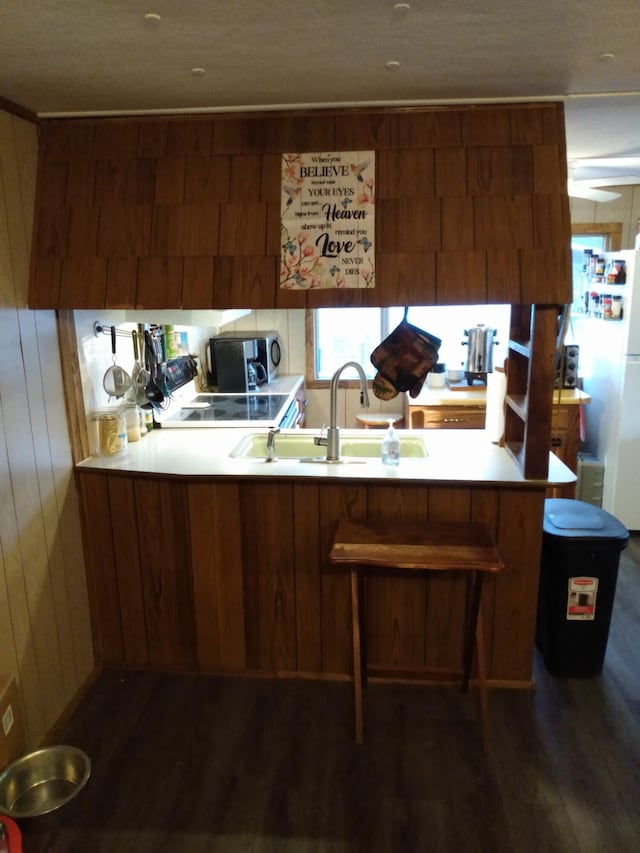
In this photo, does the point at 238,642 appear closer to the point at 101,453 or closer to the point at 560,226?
the point at 101,453

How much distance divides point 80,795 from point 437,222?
2.26m

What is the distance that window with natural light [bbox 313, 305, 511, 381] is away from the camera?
200 inches

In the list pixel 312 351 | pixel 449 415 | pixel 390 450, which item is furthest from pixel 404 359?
pixel 312 351

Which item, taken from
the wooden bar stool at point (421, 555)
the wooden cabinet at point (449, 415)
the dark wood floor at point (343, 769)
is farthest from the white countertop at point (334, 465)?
the wooden cabinet at point (449, 415)

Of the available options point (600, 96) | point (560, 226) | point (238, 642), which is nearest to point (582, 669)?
point (238, 642)

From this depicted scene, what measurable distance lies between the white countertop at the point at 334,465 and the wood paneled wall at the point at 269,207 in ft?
2.12

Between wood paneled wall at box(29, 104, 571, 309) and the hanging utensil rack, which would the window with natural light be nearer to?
the hanging utensil rack

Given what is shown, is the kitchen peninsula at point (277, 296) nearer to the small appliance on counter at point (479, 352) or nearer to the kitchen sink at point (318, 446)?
the kitchen sink at point (318, 446)

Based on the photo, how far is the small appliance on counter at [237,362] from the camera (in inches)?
166

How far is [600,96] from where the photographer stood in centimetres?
216

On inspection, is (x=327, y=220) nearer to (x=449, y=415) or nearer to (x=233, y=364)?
(x=233, y=364)

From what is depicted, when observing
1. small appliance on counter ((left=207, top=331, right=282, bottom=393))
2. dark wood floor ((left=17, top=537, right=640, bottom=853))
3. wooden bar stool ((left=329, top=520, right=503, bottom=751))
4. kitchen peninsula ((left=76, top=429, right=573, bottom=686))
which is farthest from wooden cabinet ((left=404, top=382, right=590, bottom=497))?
wooden bar stool ((left=329, top=520, right=503, bottom=751))

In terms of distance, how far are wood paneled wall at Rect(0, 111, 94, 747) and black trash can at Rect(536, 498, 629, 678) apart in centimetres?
191

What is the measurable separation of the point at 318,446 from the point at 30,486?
49.7 inches
